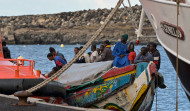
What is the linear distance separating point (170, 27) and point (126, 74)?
1.41 meters

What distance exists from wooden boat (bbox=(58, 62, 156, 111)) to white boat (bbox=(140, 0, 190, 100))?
78cm

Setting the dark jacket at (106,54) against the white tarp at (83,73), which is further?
the dark jacket at (106,54)

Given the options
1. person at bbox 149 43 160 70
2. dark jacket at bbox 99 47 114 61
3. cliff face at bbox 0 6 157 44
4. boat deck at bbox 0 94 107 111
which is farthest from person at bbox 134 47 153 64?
cliff face at bbox 0 6 157 44

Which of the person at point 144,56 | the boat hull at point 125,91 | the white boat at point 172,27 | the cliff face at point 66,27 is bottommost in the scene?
the cliff face at point 66,27

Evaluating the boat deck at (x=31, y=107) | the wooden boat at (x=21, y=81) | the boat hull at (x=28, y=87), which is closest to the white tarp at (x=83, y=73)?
the wooden boat at (x=21, y=81)

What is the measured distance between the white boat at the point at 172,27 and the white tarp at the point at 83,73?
157cm

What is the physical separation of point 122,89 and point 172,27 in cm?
172

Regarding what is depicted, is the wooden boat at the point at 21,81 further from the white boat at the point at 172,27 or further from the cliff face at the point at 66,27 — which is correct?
the cliff face at the point at 66,27

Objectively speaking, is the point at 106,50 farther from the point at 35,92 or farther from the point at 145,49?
the point at 35,92

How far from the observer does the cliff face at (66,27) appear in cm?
12275

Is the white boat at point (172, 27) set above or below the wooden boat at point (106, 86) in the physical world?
above

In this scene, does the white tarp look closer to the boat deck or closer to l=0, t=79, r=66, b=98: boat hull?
l=0, t=79, r=66, b=98: boat hull

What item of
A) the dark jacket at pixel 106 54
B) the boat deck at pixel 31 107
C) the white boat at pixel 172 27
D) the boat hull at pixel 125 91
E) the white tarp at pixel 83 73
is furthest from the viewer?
the dark jacket at pixel 106 54

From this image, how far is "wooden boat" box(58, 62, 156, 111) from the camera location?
39.5 feet
